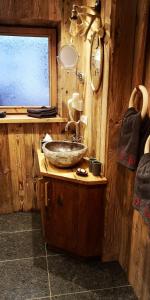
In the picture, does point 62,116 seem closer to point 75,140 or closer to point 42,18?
point 75,140

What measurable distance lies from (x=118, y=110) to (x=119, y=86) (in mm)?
154

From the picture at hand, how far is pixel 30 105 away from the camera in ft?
8.79

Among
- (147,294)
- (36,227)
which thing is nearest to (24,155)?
(36,227)

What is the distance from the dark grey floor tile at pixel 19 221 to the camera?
2.43 m

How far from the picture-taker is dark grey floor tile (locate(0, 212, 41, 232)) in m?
2.43

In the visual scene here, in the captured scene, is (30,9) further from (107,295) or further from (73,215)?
(107,295)

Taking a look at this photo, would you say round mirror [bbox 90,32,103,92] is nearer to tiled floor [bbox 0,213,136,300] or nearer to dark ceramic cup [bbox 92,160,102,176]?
dark ceramic cup [bbox 92,160,102,176]

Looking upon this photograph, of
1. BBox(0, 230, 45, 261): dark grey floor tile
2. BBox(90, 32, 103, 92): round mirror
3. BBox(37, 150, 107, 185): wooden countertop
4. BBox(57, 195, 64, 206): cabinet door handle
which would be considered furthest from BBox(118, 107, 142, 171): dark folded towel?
BBox(0, 230, 45, 261): dark grey floor tile

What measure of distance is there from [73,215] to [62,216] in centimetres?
10

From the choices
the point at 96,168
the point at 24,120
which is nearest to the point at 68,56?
the point at 24,120

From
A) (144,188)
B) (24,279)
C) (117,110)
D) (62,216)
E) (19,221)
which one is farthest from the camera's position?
(19,221)

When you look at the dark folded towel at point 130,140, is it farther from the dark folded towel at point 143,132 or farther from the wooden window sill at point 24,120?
the wooden window sill at point 24,120

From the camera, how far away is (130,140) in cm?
137

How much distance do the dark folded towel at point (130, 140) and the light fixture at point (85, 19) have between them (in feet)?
2.29
